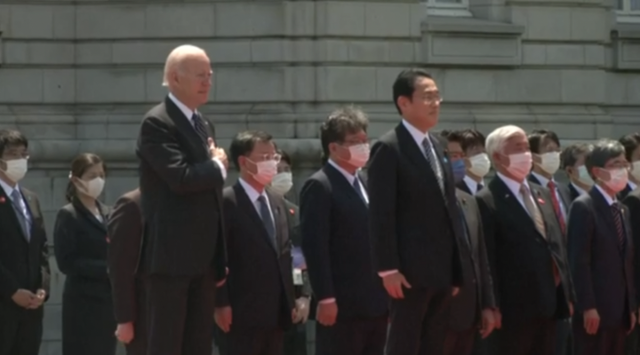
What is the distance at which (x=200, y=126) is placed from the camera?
11.4 m

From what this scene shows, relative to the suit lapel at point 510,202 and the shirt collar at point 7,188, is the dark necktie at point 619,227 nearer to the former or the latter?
the suit lapel at point 510,202

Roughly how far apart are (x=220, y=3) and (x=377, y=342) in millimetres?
6039

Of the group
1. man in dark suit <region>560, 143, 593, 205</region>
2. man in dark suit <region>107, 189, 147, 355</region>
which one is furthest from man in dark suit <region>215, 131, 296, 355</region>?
man in dark suit <region>560, 143, 593, 205</region>

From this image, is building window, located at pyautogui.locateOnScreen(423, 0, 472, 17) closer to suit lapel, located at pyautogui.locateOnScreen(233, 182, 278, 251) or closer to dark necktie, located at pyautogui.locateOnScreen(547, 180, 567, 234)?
dark necktie, located at pyautogui.locateOnScreen(547, 180, 567, 234)

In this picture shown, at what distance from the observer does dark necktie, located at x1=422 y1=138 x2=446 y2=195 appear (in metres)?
11.8

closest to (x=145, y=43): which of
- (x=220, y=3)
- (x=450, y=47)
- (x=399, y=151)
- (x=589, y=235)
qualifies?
(x=220, y=3)

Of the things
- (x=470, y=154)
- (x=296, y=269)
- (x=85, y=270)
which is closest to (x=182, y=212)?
(x=296, y=269)

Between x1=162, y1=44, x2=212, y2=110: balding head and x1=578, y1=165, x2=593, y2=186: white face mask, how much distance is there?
5.33 metres

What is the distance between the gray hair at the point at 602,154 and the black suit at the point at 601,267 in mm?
237

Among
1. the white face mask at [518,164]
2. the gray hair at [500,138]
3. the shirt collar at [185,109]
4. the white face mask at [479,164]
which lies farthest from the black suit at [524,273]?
the shirt collar at [185,109]

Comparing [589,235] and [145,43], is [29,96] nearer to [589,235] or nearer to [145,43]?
[145,43]

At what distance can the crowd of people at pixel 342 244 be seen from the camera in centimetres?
1131

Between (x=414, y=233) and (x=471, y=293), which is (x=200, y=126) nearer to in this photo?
(x=414, y=233)

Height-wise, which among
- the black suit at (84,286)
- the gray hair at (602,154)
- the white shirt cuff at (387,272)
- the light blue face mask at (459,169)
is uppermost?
the gray hair at (602,154)
